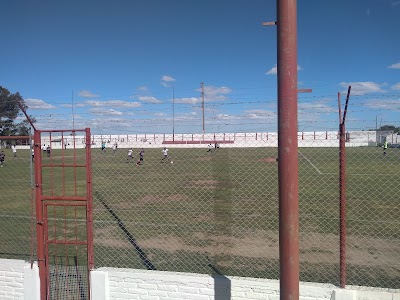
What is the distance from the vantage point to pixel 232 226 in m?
8.81

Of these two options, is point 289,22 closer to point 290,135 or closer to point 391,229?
point 290,135

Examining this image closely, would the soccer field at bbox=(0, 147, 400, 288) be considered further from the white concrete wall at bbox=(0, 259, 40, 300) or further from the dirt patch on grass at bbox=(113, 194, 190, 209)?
the white concrete wall at bbox=(0, 259, 40, 300)

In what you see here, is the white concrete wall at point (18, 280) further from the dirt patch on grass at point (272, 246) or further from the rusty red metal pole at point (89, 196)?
the dirt patch on grass at point (272, 246)

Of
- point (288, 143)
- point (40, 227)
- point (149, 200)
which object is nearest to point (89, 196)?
point (40, 227)

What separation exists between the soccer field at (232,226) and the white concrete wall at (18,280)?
1276 mm

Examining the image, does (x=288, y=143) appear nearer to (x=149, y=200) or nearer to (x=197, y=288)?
(x=197, y=288)

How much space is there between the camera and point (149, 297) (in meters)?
4.66

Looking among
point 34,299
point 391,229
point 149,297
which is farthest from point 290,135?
point 391,229

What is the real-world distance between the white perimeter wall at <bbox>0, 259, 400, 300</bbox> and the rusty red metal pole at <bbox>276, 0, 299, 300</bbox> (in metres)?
1.01

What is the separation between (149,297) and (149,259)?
1824 mm

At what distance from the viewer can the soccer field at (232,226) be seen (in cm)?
619

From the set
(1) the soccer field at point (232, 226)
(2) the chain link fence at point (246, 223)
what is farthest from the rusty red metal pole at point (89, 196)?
(2) the chain link fence at point (246, 223)

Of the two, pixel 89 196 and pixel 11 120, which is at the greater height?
pixel 11 120

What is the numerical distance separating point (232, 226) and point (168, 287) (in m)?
4.40
